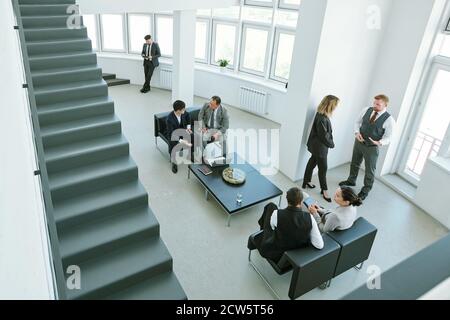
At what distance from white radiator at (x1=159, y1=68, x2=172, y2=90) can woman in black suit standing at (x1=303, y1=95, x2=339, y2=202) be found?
5849 mm

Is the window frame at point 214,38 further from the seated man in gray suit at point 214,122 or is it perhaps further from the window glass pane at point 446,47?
the window glass pane at point 446,47

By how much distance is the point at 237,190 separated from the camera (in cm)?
571

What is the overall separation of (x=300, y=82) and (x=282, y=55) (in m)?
3.11

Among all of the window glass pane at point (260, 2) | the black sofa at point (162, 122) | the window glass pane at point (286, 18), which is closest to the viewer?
the black sofa at point (162, 122)

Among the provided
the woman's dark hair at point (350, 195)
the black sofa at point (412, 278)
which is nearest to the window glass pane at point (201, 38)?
the woman's dark hair at point (350, 195)

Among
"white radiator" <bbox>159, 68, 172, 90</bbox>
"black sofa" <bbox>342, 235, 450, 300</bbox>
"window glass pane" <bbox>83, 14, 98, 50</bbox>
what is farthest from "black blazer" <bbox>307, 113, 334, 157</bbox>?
"window glass pane" <bbox>83, 14, 98, 50</bbox>

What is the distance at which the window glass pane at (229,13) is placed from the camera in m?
9.38

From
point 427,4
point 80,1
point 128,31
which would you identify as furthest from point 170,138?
point 128,31

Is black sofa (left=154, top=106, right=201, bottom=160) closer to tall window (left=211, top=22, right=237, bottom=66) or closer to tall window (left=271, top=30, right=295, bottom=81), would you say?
Answer: tall window (left=271, top=30, right=295, bottom=81)

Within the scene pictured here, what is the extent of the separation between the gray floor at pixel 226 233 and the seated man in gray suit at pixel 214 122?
0.89m

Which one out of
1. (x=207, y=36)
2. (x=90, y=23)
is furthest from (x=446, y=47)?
(x=90, y=23)

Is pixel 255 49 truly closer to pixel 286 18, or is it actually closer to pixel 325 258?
pixel 286 18

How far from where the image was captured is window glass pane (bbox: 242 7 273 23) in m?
8.94
